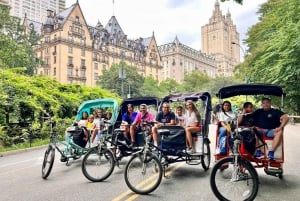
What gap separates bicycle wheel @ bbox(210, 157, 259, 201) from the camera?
594 cm

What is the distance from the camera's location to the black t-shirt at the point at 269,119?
7656 millimetres

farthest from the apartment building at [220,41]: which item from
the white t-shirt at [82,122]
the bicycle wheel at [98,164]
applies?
the bicycle wheel at [98,164]

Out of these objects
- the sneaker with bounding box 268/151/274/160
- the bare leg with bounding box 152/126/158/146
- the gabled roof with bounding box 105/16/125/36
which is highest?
the gabled roof with bounding box 105/16/125/36

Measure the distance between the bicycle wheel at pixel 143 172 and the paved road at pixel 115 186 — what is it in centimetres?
21

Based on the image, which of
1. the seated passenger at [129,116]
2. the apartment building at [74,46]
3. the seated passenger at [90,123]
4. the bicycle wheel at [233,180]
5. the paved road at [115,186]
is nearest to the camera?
the bicycle wheel at [233,180]

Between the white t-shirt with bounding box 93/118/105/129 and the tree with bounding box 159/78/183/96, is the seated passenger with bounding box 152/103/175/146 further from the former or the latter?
the tree with bounding box 159/78/183/96

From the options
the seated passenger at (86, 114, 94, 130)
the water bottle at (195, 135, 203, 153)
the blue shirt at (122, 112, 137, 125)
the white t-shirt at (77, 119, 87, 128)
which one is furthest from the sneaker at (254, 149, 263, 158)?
the white t-shirt at (77, 119, 87, 128)

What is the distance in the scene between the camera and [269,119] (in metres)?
7.70

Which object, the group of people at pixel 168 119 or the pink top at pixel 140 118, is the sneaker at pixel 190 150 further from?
the pink top at pixel 140 118

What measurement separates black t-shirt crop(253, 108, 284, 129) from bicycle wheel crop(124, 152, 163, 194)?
2642 mm

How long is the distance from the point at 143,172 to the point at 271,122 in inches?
122

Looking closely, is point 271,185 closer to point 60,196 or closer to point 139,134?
A: point 139,134

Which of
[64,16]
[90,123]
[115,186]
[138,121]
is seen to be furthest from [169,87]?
[115,186]

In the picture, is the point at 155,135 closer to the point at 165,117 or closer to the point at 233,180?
the point at 165,117
